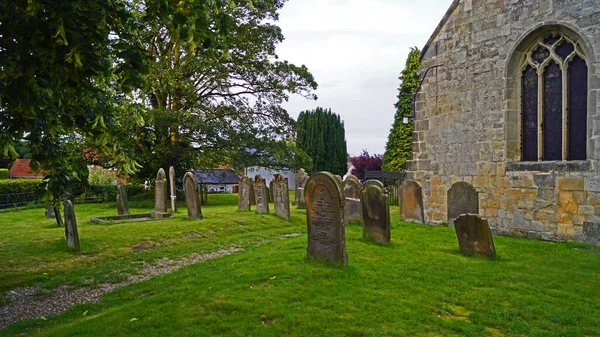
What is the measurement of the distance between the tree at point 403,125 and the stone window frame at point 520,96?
51.1 ft

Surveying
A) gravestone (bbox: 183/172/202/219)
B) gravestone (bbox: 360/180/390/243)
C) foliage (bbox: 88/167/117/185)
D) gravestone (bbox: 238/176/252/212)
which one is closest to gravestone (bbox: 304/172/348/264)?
gravestone (bbox: 360/180/390/243)

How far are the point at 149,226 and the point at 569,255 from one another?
35.1 feet

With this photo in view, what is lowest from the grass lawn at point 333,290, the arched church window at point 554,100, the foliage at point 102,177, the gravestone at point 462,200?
the grass lawn at point 333,290

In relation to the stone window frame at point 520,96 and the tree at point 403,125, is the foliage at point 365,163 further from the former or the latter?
the stone window frame at point 520,96

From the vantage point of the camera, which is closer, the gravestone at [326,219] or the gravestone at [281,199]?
the gravestone at [326,219]

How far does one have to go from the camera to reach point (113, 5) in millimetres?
4520

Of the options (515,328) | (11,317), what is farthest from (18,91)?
(515,328)

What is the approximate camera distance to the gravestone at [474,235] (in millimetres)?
8016

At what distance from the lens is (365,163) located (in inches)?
1400

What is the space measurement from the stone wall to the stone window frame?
0.08 ft

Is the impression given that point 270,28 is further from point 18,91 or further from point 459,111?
point 18,91

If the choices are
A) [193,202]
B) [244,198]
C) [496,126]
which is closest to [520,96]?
[496,126]

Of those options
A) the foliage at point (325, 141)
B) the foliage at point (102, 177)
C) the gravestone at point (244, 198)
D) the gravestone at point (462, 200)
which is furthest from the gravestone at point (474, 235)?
the foliage at point (325, 141)

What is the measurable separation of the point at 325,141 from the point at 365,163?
1172 cm
